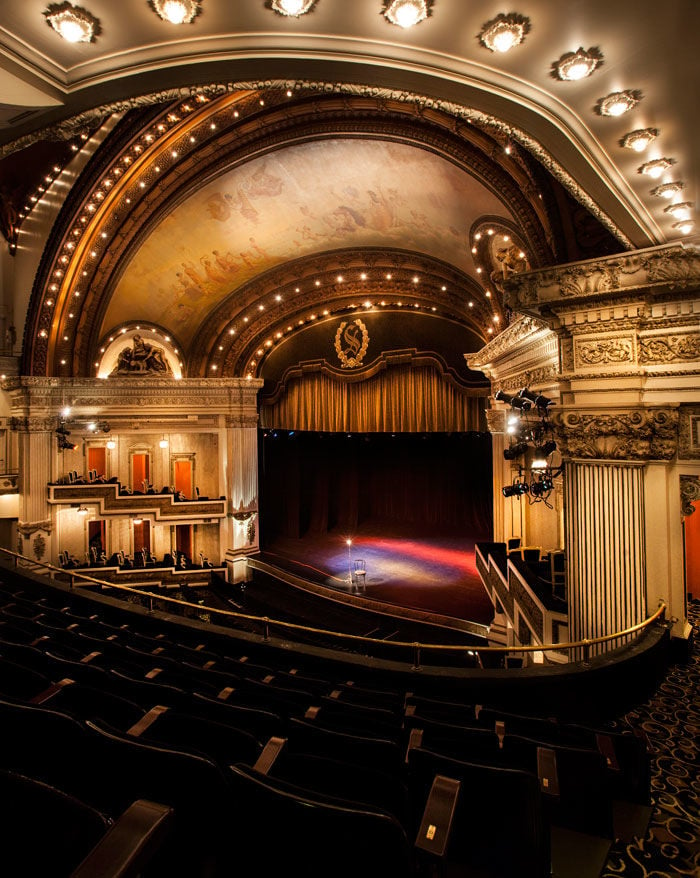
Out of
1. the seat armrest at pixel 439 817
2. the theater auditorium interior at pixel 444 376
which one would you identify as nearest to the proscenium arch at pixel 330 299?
the theater auditorium interior at pixel 444 376

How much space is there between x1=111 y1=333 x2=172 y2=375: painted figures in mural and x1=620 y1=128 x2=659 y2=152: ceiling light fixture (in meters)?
Answer: 14.4

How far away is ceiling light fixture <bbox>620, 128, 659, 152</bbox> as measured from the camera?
3312 millimetres

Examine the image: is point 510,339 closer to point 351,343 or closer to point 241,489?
point 351,343

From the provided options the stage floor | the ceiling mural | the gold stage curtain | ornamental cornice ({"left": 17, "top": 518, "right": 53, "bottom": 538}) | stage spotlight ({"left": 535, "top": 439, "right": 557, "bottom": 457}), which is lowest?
the stage floor

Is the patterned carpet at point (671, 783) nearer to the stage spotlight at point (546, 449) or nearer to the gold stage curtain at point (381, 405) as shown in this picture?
the stage spotlight at point (546, 449)

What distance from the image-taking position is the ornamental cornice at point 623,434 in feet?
16.4

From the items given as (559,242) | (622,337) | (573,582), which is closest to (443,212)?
(559,242)

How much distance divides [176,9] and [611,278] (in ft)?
14.8

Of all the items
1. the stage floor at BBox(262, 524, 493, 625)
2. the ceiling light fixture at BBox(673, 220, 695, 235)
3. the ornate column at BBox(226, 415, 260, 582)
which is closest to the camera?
the ceiling light fixture at BBox(673, 220, 695, 235)

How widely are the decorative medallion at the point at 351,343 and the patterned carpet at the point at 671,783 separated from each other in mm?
12999

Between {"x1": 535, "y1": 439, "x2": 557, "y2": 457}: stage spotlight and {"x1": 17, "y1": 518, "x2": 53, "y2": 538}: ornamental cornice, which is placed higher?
{"x1": 535, "y1": 439, "x2": 557, "y2": 457}: stage spotlight

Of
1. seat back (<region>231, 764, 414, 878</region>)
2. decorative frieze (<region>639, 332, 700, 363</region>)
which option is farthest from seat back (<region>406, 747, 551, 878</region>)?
decorative frieze (<region>639, 332, 700, 363</region>)

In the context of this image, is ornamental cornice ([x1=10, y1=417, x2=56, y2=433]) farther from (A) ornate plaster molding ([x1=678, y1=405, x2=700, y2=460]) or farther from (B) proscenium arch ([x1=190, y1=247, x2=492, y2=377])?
(A) ornate plaster molding ([x1=678, y1=405, x2=700, y2=460])

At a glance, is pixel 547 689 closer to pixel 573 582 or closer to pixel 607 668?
pixel 607 668
